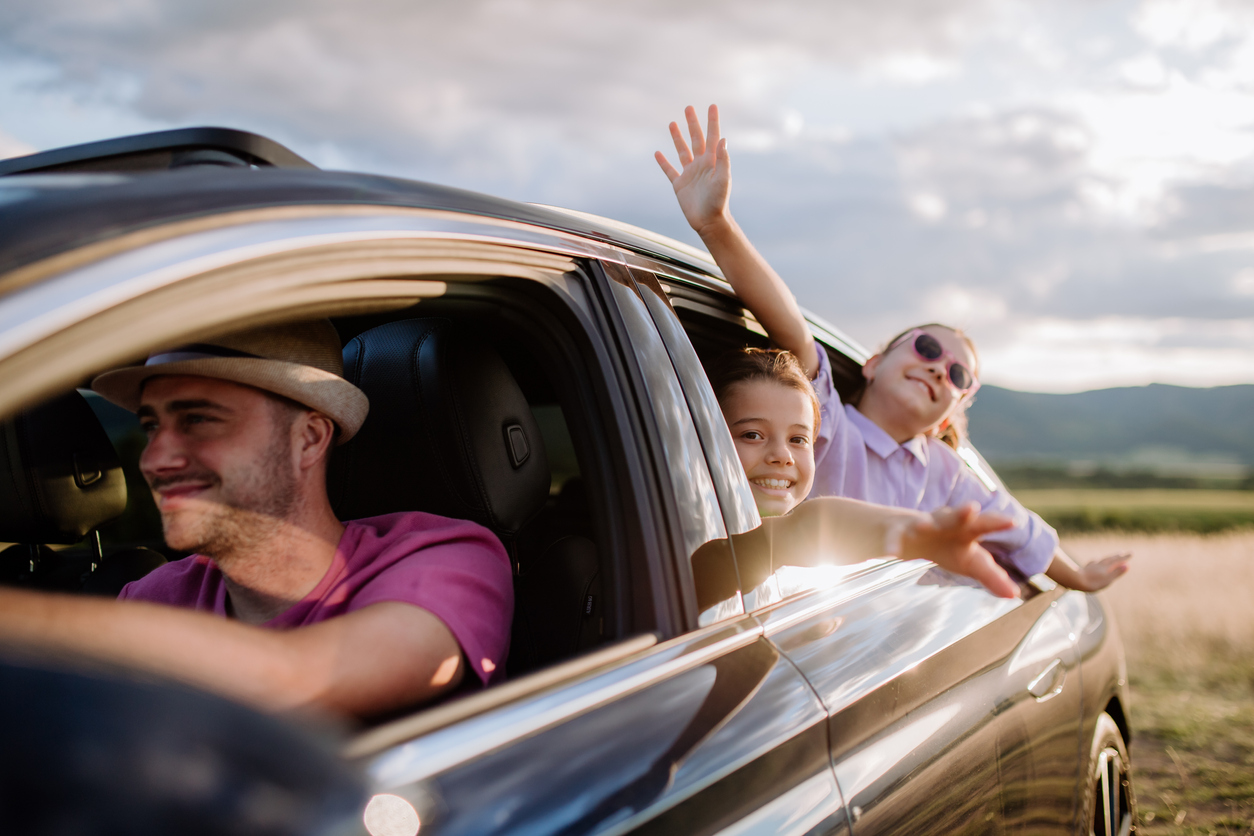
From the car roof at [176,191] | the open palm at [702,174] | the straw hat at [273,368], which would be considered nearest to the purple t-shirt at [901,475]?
the open palm at [702,174]

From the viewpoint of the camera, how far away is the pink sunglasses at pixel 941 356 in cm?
314

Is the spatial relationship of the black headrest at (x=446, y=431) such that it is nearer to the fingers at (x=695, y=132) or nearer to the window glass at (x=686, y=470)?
the window glass at (x=686, y=470)

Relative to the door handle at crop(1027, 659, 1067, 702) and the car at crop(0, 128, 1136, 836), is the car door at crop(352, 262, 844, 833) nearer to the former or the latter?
the car at crop(0, 128, 1136, 836)

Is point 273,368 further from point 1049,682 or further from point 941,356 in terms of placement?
point 941,356

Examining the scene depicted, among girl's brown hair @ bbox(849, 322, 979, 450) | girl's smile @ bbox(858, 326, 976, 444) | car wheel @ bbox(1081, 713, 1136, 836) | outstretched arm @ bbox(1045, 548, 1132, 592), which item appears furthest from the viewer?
girl's brown hair @ bbox(849, 322, 979, 450)

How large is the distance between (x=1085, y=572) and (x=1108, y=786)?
667 millimetres

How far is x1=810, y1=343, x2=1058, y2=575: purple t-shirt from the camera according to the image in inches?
106

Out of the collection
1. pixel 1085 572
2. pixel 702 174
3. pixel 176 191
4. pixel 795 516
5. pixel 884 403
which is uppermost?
pixel 702 174

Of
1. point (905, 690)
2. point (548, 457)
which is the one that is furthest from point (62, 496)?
point (905, 690)

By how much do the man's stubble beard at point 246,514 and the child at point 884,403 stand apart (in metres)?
1.13

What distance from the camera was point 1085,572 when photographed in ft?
9.47

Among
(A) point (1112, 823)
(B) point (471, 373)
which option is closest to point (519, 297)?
(B) point (471, 373)

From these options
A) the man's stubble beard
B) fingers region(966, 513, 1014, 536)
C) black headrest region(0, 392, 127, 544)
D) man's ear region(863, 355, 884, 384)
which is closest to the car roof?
the man's stubble beard

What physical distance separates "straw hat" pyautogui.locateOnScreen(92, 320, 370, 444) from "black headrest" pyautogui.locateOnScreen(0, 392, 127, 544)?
2.85ft
